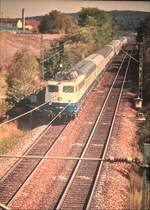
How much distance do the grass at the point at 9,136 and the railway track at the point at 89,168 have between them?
2739 millimetres

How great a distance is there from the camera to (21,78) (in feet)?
82.9

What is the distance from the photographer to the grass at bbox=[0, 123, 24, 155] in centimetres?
1688

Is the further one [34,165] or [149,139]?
[149,139]

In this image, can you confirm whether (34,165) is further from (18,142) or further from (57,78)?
(57,78)

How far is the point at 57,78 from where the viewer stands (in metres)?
22.1

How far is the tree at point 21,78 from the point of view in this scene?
24078 millimetres

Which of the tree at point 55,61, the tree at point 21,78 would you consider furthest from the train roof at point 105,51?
the tree at point 21,78

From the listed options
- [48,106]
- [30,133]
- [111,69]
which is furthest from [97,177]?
[111,69]

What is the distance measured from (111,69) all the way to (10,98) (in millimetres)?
19150

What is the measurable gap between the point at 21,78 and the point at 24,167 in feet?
36.0

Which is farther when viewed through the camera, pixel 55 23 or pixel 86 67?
pixel 86 67

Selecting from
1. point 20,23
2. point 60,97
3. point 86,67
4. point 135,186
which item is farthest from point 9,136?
point 86,67

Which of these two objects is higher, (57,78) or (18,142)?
(57,78)

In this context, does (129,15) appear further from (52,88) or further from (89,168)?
(52,88)
